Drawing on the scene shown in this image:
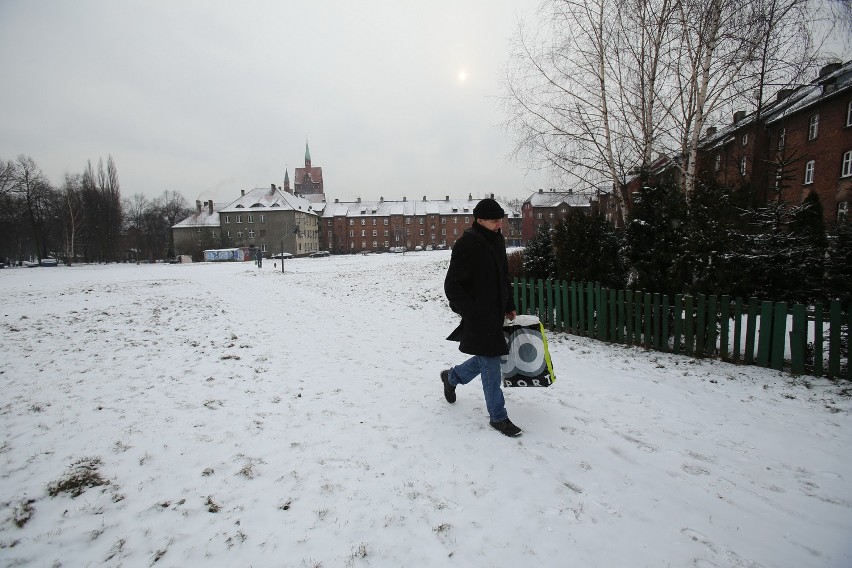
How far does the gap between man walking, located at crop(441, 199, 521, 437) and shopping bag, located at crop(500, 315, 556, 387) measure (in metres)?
0.47

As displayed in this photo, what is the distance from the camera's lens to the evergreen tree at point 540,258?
9.98m

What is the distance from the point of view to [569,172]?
11.2 m

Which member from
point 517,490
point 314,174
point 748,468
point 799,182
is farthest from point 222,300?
point 314,174

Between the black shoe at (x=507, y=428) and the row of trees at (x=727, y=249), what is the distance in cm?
484

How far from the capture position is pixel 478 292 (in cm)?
364

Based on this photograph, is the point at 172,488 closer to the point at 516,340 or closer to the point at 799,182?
the point at 516,340

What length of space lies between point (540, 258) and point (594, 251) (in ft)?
6.71

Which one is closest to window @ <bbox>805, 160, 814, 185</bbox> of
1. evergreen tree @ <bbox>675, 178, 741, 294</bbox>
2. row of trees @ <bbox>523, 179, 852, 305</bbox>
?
row of trees @ <bbox>523, 179, 852, 305</bbox>

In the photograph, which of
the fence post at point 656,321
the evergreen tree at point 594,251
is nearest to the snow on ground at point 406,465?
the fence post at point 656,321

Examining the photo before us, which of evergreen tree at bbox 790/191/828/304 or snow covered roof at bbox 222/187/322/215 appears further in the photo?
snow covered roof at bbox 222/187/322/215

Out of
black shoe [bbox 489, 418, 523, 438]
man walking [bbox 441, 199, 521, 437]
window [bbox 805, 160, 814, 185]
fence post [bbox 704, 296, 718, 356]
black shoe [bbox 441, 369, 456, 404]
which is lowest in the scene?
black shoe [bbox 489, 418, 523, 438]

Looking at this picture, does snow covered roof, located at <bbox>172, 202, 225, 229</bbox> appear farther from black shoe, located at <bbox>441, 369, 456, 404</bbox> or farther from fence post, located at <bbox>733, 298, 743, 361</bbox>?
fence post, located at <bbox>733, 298, 743, 361</bbox>

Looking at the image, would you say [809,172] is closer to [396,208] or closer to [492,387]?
[492,387]

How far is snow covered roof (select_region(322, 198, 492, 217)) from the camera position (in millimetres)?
89875
